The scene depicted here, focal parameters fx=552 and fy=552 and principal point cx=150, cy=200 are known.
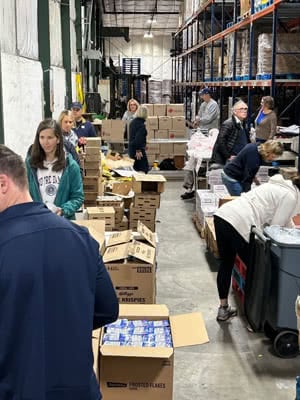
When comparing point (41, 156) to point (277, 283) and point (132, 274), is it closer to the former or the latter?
point (132, 274)

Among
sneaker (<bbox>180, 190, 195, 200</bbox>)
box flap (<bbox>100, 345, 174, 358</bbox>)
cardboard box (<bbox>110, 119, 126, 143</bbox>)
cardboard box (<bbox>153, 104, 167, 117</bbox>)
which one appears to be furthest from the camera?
cardboard box (<bbox>153, 104, 167, 117</bbox>)

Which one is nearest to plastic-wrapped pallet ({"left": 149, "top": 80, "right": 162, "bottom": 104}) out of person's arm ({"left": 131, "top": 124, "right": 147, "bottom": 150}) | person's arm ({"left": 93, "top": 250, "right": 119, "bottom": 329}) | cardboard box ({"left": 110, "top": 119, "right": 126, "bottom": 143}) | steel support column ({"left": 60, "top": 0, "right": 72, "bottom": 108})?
cardboard box ({"left": 110, "top": 119, "right": 126, "bottom": 143})

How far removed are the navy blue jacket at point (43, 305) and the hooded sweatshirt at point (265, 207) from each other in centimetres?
287

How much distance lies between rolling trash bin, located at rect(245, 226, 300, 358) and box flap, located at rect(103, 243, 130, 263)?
3.41ft

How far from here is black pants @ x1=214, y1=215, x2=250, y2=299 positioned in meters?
4.68

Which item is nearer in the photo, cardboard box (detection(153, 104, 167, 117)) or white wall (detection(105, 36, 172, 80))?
cardboard box (detection(153, 104, 167, 117))

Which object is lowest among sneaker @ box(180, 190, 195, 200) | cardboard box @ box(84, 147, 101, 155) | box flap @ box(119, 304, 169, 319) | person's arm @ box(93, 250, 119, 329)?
sneaker @ box(180, 190, 195, 200)

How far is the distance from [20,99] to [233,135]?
120 inches

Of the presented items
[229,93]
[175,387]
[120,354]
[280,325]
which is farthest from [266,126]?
[229,93]

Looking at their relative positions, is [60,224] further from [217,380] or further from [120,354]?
[217,380]

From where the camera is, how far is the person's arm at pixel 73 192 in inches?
173

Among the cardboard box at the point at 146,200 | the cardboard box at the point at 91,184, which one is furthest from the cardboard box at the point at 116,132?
the cardboard box at the point at 146,200

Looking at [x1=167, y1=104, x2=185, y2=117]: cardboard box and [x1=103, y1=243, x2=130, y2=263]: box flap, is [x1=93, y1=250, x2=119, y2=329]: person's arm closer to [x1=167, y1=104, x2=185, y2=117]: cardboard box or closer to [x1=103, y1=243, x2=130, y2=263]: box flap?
[x1=103, y1=243, x2=130, y2=263]: box flap

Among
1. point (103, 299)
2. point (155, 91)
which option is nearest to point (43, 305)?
point (103, 299)
